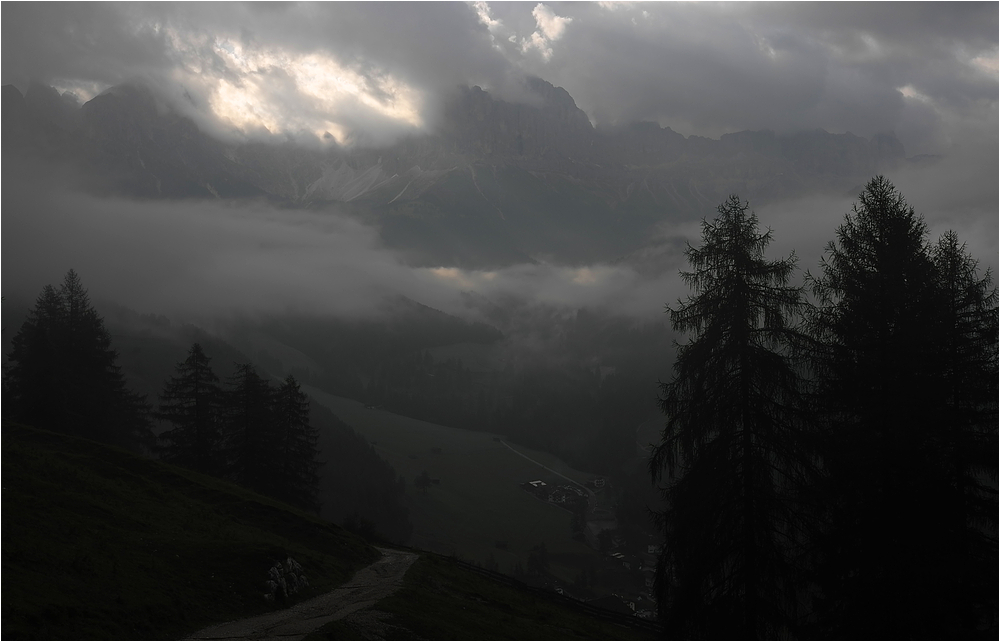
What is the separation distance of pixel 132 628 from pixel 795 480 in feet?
60.7

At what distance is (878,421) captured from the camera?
57.1ft

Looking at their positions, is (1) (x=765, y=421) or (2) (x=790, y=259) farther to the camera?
(2) (x=790, y=259)

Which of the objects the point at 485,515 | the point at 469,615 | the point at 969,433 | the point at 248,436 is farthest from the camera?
the point at 485,515

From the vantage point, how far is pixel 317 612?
69.9 ft

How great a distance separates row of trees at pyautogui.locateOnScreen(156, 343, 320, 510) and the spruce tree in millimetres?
38731

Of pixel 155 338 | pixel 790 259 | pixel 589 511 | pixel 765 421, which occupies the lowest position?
pixel 589 511

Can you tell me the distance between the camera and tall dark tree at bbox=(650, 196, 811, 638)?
16.8 metres

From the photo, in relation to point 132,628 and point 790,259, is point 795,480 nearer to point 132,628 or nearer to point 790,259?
point 790,259

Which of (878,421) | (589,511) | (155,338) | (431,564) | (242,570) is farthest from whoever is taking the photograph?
(155,338)

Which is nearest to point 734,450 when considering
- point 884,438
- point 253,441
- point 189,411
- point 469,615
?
point 884,438

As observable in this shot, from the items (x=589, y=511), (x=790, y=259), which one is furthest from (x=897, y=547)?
(x=589, y=511)

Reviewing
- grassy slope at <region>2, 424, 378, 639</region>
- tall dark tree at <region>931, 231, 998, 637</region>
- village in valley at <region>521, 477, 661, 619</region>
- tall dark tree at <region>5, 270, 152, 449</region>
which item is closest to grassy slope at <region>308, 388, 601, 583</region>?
village in valley at <region>521, 477, 661, 619</region>

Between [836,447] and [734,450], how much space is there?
294cm

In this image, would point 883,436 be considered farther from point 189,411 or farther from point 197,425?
point 189,411
